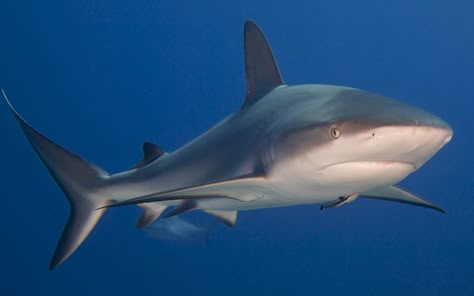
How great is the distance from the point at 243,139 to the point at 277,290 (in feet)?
84.1

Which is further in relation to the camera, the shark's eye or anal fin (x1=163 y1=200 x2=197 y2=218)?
anal fin (x1=163 y1=200 x2=197 y2=218)

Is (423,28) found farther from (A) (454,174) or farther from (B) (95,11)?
(B) (95,11)

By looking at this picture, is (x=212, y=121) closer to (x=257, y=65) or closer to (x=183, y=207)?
(x=257, y=65)

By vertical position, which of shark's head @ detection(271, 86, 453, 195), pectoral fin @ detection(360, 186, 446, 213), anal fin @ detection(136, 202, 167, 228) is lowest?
anal fin @ detection(136, 202, 167, 228)

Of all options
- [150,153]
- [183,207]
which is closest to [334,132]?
[183,207]

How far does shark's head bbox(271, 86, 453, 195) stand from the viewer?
232 centimetres

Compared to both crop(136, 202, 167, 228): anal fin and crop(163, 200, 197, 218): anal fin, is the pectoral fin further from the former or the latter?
crop(136, 202, 167, 228): anal fin

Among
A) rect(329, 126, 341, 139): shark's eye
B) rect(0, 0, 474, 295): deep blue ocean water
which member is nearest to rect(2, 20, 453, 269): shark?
rect(329, 126, 341, 139): shark's eye

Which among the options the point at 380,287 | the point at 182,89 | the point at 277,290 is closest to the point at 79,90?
the point at 182,89

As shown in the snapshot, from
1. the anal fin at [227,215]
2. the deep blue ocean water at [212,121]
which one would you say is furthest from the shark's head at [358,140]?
the deep blue ocean water at [212,121]

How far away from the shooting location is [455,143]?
3016 centimetres

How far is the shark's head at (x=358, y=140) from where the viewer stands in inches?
91.4

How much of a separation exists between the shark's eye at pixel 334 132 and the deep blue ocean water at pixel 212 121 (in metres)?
23.3

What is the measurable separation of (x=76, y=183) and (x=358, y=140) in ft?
10.1
